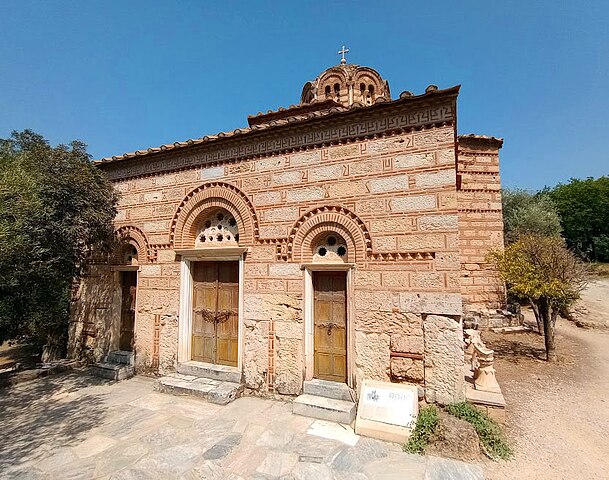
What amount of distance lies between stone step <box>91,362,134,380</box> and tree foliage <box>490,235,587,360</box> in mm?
10454

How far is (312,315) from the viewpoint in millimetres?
5867

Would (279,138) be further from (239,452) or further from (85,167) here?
(239,452)

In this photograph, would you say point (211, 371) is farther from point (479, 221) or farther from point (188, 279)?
point (479, 221)

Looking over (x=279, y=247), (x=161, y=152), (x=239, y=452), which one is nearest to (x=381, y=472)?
(x=239, y=452)

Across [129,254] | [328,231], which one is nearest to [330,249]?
[328,231]

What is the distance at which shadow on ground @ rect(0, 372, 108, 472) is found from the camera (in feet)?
14.1

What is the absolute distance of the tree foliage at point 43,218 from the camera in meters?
4.95

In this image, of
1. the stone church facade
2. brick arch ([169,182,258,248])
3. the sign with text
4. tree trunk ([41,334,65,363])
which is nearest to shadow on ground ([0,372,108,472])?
the stone church facade

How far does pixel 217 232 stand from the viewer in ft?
23.0

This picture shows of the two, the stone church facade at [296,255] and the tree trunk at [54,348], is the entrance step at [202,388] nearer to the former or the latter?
the stone church facade at [296,255]

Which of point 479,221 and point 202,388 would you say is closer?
point 202,388

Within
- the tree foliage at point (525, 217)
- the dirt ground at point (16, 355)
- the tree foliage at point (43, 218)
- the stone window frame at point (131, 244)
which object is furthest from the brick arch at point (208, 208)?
the tree foliage at point (525, 217)

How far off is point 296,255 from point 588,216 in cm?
4064

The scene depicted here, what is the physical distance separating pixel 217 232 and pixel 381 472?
17.2 ft
